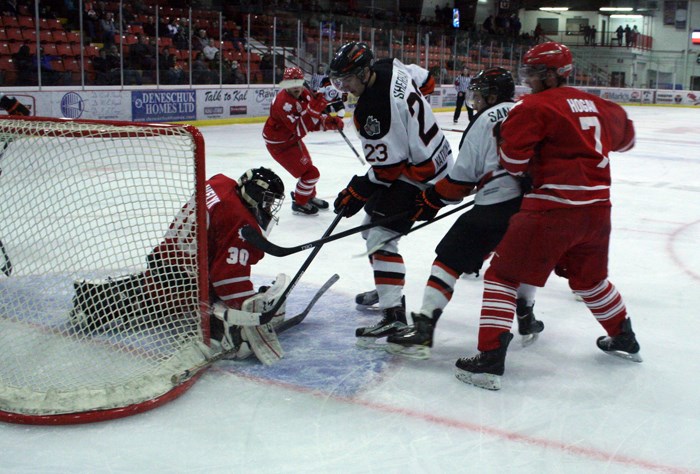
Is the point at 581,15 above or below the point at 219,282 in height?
above

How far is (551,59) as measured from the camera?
246 centimetres

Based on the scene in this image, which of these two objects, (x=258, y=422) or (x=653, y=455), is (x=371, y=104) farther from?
(x=653, y=455)

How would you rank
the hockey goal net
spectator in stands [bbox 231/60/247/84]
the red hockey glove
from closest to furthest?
the hockey goal net, the red hockey glove, spectator in stands [bbox 231/60/247/84]

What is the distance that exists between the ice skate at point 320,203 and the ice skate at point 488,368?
127 inches

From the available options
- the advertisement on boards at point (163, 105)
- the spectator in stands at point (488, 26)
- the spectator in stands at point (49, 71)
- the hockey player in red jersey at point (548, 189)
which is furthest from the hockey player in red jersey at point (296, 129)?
the spectator in stands at point (488, 26)

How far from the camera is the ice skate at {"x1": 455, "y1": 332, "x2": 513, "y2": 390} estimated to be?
8.09 ft

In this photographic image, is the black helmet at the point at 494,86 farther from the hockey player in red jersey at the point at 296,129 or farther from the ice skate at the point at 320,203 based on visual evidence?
the ice skate at the point at 320,203

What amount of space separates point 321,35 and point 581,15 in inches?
719

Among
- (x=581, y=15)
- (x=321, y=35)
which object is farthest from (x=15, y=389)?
(x=581, y=15)

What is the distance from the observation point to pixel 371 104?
9.11 ft

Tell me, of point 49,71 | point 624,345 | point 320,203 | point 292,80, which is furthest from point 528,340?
point 49,71

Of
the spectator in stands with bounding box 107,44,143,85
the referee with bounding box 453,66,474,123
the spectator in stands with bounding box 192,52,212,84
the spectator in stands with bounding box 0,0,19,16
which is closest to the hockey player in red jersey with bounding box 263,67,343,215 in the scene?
the spectator in stands with bounding box 107,44,143,85

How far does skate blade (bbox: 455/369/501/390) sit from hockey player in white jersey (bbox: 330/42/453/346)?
0.35 m

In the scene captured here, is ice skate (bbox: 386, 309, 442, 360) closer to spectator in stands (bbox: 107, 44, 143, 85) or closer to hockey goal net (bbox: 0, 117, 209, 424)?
hockey goal net (bbox: 0, 117, 209, 424)
